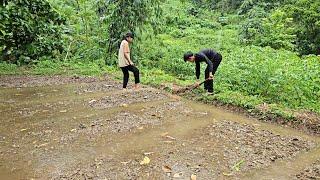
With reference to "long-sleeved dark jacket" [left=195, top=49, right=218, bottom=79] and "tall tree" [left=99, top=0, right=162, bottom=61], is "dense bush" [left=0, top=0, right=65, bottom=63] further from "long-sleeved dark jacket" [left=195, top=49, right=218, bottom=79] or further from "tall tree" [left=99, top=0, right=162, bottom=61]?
"long-sleeved dark jacket" [left=195, top=49, right=218, bottom=79]

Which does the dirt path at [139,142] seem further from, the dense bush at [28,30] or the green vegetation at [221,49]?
the dense bush at [28,30]

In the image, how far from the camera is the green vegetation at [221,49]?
9812 mm

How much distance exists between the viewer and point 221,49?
66.7ft

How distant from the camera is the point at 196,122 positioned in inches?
319

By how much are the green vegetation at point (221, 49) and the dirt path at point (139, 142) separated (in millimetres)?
1525

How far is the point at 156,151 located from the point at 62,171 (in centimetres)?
159

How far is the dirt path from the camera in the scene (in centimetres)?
554

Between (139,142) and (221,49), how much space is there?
1441 centimetres

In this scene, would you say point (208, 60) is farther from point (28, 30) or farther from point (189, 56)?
point (28, 30)

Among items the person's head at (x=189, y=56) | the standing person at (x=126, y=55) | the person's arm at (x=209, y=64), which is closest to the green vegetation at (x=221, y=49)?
the person's arm at (x=209, y=64)

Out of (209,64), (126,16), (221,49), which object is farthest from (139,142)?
(221,49)

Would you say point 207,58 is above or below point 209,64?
above

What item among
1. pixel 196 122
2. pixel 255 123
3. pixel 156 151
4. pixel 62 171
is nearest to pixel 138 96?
pixel 196 122

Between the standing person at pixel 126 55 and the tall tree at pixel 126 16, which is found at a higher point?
the tall tree at pixel 126 16
